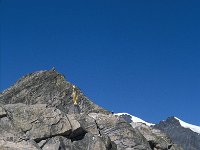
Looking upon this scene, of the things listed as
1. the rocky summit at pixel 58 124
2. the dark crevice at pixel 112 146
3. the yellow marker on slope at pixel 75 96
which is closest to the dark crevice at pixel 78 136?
the rocky summit at pixel 58 124

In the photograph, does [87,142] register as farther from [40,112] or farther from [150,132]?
[150,132]

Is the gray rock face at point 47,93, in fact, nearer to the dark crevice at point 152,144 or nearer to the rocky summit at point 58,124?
the rocky summit at point 58,124

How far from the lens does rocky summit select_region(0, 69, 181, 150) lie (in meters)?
35.9

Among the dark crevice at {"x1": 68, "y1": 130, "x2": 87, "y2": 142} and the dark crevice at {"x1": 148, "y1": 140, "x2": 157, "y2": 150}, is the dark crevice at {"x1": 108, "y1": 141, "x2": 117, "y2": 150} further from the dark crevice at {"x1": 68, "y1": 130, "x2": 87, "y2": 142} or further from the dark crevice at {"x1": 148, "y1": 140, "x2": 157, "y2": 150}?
the dark crevice at {"x1": 148, "y1": 140, "x2": 157, "y2": 150}

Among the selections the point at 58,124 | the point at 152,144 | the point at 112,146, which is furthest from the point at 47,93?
the point at 58,124

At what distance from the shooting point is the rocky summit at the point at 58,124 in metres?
35.9

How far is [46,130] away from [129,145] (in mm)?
9235

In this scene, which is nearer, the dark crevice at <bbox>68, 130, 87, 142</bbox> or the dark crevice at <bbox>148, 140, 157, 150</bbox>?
the dark crevice at <bbox>68, 130, 87, 142</bbox>

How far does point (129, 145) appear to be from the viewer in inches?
1727

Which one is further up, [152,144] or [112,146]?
[152,144]

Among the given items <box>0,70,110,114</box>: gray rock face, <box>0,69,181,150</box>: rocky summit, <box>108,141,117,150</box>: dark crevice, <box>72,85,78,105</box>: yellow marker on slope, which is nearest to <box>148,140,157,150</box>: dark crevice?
<box>0,69,181,150</box>: rocky summit

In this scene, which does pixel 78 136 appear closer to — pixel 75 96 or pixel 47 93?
pixel 75 96

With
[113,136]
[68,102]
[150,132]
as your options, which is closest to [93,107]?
[68,102]

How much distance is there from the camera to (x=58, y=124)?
38625 millimetres
